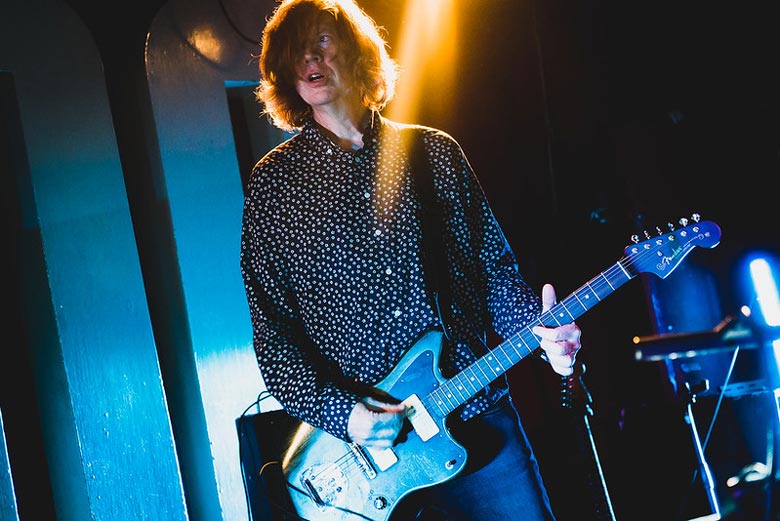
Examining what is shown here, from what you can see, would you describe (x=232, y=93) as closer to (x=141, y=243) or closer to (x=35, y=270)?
(x=141, y=243)

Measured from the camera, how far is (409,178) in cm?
252

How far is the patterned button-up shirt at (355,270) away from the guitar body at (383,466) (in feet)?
A: 0.18

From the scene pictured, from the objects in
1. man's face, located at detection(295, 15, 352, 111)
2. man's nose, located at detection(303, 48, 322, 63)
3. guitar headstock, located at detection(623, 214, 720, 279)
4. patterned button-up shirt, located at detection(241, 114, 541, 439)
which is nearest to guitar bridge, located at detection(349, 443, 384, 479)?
patterned button-up shirt, located at detection(241, 114, 541, 439)

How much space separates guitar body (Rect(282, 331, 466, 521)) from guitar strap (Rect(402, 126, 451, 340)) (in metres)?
0.13

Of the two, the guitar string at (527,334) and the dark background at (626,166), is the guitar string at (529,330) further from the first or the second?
the dark background at (626,166)

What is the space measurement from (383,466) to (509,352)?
54 cm

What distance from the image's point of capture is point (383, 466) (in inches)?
90.7

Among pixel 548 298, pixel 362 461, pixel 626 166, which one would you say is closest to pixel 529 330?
pixel 548 298

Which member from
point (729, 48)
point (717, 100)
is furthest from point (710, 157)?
point (729, 48)

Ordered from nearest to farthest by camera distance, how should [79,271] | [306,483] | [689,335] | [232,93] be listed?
[689,335], [306,483], [79,271], [232,93]

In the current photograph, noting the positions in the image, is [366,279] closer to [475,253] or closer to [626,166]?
[475,253]

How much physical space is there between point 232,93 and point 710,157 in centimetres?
327

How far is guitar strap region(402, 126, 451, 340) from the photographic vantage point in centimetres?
238

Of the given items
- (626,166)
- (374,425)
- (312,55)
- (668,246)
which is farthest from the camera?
(626,166)
